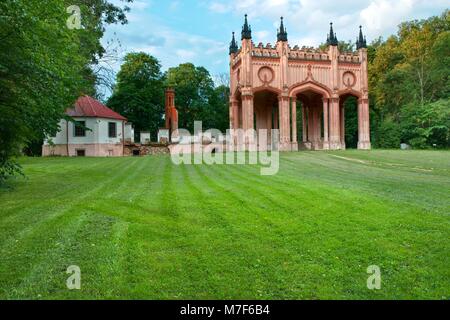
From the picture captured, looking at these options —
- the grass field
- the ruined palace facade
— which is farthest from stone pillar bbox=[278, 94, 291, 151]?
the grass field

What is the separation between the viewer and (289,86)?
112 ft

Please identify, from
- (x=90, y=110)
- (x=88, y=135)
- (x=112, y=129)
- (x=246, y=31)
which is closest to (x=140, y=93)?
(x=112, y=129)

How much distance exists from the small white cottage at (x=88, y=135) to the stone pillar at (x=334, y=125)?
1900 centimetres

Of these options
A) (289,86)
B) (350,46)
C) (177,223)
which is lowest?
(177,223)

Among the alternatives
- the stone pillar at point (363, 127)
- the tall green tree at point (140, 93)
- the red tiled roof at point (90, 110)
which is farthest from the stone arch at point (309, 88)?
the tall green tree at point (140, 93)

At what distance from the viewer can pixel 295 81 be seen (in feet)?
113

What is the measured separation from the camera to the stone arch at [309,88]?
3444 centimetres

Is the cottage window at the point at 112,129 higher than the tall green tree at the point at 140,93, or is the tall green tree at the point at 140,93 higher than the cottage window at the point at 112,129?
the tall green tree at the point at 140,93

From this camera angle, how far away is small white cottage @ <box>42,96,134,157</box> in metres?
36.1

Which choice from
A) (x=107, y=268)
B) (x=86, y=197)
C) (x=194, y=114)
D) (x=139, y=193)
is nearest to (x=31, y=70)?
(x=86, y=197)

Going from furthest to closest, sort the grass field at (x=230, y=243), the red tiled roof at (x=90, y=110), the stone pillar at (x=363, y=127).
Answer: the stone pillar at (x=363, y=127), the red tiled roof at (x=90, y=110), the grass field at (x=230, y=243)

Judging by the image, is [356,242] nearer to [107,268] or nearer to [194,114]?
[107,268]

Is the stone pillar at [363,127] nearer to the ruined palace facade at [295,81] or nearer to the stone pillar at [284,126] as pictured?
the ruined palace facade at [295,81]
